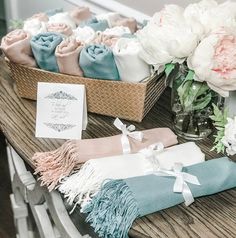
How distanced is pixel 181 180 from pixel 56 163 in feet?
0.77

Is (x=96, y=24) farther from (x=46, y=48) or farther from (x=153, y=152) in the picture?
(x=153, y=152)

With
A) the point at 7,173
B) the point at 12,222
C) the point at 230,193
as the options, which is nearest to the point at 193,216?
the point at 230,193

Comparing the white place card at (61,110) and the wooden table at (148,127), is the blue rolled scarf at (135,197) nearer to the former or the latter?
the wooden table at (148,127)

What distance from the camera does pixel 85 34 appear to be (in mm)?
1068

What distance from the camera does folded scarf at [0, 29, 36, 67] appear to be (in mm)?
1027

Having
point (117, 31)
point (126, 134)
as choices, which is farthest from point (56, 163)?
point (117, 31)

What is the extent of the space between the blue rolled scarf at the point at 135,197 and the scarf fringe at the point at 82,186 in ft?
0.07

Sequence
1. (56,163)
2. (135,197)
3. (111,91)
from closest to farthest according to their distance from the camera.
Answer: (135,197), (56,163), (111,91)

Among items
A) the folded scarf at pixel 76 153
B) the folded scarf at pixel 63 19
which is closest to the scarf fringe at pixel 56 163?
the folded scarf at pixel 76 153

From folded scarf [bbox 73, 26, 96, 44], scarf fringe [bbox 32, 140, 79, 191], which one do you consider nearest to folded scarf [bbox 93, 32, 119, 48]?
folded scarf [bbox 73, 26, 96, 44]

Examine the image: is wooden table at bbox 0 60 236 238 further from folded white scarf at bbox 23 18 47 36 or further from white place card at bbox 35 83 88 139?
folded white scarf at bbox 23 18 47 36

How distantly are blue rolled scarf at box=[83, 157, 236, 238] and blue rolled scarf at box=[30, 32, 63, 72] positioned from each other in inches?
13.0

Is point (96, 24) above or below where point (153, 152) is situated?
above

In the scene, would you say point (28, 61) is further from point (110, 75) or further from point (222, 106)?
point (222, 106)
